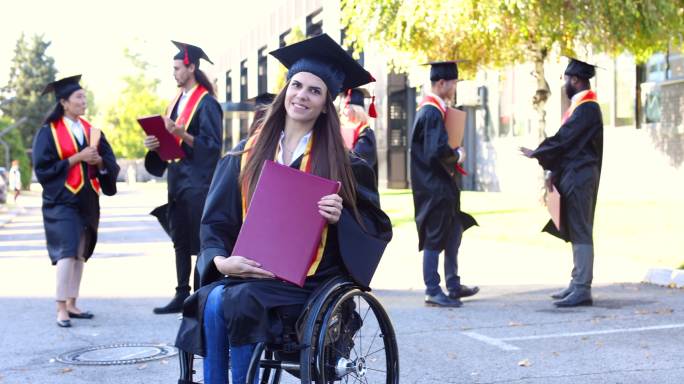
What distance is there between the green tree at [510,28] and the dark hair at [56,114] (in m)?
9.61

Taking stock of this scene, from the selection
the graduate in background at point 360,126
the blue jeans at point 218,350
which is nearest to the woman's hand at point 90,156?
the graduate in background at point 360,126

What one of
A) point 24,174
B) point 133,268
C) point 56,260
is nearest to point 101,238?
point 133,268

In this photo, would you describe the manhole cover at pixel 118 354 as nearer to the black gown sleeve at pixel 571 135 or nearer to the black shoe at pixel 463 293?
the black shoe at pixel 463 293

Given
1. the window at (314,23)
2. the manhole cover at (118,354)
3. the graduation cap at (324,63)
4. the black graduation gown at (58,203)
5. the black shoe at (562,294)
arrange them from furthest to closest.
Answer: the window at (314,23) < the black shoe at (562,294) < the black graduation gown at (58,203) < the manhole cover at (118,354) < the graduation cap at (324,63)

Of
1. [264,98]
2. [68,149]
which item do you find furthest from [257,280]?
[264,98]

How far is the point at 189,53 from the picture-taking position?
307 inches

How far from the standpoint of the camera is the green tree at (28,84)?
276 feet

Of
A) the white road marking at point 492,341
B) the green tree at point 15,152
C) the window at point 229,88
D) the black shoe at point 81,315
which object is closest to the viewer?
the white road marking at point 492,341

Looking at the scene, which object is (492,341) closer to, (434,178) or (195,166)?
(434,178)

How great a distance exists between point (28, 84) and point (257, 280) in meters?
89.8

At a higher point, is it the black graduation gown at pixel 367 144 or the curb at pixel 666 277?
the black graduation gown at pixel 367 144

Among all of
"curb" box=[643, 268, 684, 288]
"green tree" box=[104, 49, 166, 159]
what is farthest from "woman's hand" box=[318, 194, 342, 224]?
"green tree" box=[104, 49, 166, 159]

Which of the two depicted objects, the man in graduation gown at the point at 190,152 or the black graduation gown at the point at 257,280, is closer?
the black graduation gown at the point at 257,280

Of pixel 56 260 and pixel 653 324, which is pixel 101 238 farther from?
pixel 653 324
